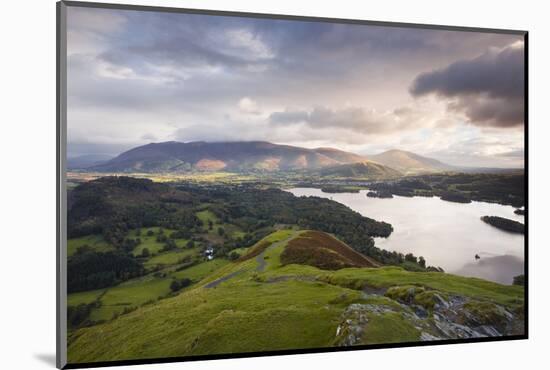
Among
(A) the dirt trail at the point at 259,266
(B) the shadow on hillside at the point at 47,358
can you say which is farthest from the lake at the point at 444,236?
(B) the shadow on hillside at the point at 47,358

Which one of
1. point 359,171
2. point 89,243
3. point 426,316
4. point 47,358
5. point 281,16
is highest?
point 281,16

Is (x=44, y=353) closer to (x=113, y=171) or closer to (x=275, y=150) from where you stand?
(x=113, y=171)

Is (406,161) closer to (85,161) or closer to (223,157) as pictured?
(223,157)

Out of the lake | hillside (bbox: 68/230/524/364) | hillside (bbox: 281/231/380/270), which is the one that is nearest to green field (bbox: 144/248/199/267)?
hillside (bbox: 68/230/524/364)

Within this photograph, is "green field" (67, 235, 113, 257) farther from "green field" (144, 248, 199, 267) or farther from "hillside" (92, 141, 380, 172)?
"hillside" (92, 141, 380, 172)

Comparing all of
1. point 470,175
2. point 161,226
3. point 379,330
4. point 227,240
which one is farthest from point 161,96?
point 470,175

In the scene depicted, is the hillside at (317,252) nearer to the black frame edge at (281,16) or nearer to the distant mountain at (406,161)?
the distant mountain at (406,161)

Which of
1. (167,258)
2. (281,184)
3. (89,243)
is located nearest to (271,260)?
(281,184)
